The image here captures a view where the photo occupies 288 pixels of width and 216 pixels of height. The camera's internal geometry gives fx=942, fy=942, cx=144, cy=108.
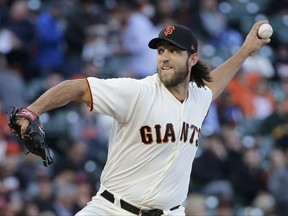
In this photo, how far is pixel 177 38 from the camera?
24.2 ft

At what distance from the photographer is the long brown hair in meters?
7.92

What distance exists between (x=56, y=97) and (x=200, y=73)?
1721 millimetres

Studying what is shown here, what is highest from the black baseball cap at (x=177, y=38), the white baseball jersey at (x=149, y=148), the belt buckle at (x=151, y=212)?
the black baseball cap at (x=177, y=38)

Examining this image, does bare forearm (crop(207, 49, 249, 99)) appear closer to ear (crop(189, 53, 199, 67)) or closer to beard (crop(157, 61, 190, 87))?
ear (crop(189, 53, 199, 67))

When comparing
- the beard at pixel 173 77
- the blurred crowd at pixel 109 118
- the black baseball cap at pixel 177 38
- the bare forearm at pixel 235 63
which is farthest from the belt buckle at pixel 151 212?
the blurred crowd at pixel 109 118

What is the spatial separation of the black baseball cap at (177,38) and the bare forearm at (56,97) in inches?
35.7

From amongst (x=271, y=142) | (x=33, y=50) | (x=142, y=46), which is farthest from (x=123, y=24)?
(x=271, y=142)

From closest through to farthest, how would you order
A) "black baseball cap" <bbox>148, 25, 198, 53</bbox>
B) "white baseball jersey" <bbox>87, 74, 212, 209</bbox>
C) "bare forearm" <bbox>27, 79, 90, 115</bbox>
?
"bare forearm" <bbox>27, 79, 90, 115</bbox>, "white baseball jersey" <bbox>87, 74, 212, 209</bbox>, "black baseball cap" <bbox>148, 25, 198, 53</bbox>

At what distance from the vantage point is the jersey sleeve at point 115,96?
6984 millimetres

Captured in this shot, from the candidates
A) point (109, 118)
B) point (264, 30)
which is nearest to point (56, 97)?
point (264, 30)

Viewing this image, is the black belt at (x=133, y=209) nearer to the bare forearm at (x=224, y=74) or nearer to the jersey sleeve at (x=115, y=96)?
the jersey sleeve at (x=115, y=96)

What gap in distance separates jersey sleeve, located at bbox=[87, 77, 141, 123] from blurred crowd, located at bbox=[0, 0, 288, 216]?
4.30 meters

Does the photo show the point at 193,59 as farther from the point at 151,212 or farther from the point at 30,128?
the point at 30,128

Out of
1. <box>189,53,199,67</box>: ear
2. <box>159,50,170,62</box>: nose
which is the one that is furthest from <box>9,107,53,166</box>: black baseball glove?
<box>189,53,199,67</box>: ear
